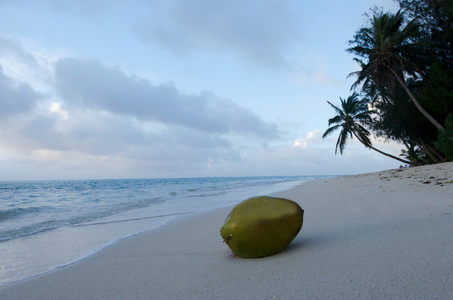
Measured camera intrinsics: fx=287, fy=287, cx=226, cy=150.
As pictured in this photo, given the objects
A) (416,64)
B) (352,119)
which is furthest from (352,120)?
(416,64)

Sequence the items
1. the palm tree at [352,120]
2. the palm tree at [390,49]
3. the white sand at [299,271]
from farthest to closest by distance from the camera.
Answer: the palm tree at [352,120] < the palm tree at [390,49] < the white sand at [299,271]

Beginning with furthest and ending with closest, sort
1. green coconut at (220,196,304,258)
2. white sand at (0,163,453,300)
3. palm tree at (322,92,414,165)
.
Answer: palm tree at (322,92,414,165), green coconut at (220,196,304,258), white sand at (0,163,453,300)

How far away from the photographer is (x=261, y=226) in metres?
1.96

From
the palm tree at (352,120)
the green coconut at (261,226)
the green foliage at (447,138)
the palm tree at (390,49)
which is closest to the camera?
the green coconut at (261,226)

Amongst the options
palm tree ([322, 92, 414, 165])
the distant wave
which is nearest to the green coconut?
the distant wave

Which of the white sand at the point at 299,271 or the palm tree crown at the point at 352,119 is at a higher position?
the palm tree crown at the point at 352,119

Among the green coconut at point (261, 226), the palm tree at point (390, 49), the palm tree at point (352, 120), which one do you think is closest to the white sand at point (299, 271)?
the green coconut at point (261, 226)

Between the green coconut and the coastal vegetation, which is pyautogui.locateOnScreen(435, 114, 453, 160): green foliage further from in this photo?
the green coconut

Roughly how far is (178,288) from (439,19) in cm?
1949

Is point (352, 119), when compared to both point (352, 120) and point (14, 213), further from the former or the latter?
point (14, 213)

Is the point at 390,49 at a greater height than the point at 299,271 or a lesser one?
greater

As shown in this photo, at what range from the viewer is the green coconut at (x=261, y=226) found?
1.97 metres

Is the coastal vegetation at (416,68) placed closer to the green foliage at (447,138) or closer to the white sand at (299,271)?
the green foliage at (447,138)

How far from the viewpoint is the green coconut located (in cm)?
197
